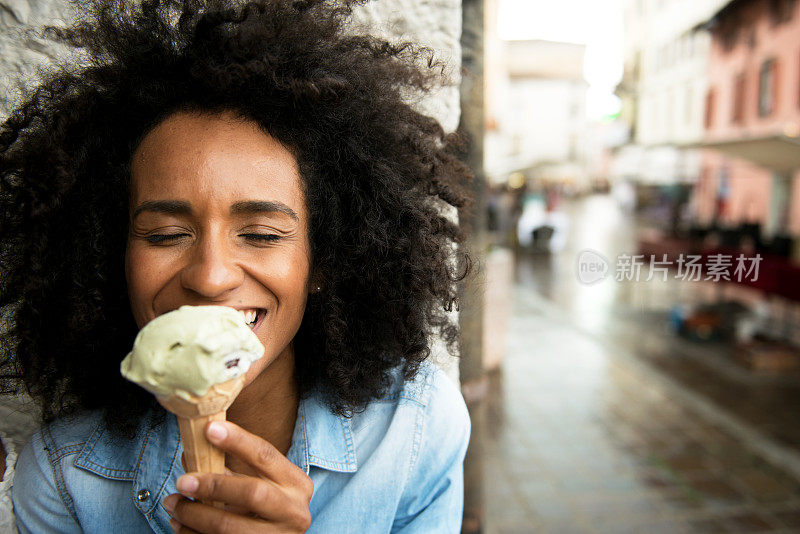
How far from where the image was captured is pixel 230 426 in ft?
3.39

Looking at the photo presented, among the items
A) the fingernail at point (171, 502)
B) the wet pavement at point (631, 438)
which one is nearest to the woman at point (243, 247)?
the fingernail at point (171, 502)

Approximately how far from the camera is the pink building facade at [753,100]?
40.5 feet

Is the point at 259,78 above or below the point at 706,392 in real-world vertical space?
above

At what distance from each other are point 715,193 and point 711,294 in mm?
8967

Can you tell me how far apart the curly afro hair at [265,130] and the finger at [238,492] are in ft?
1.39

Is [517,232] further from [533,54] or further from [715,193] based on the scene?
[533,54]

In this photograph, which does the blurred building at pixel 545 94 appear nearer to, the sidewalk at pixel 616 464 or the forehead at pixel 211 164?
the sidewalk at pixel 616 464

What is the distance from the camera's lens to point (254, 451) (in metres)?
1.06

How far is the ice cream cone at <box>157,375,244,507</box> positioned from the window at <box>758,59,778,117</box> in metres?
15.4

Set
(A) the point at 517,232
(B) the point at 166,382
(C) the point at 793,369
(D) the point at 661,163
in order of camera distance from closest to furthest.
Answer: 1. (B) the point at 166,382
2. (C) the point at 793,369
3. (A) the point at 517,232
4. (D) the point at 661,163

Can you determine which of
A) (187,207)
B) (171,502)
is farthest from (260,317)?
(171,502)

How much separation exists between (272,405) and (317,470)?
0.61 ft

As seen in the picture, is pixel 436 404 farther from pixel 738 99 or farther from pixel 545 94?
pixel 545 94

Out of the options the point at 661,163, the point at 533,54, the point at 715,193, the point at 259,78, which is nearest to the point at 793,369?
the point at 259,78
